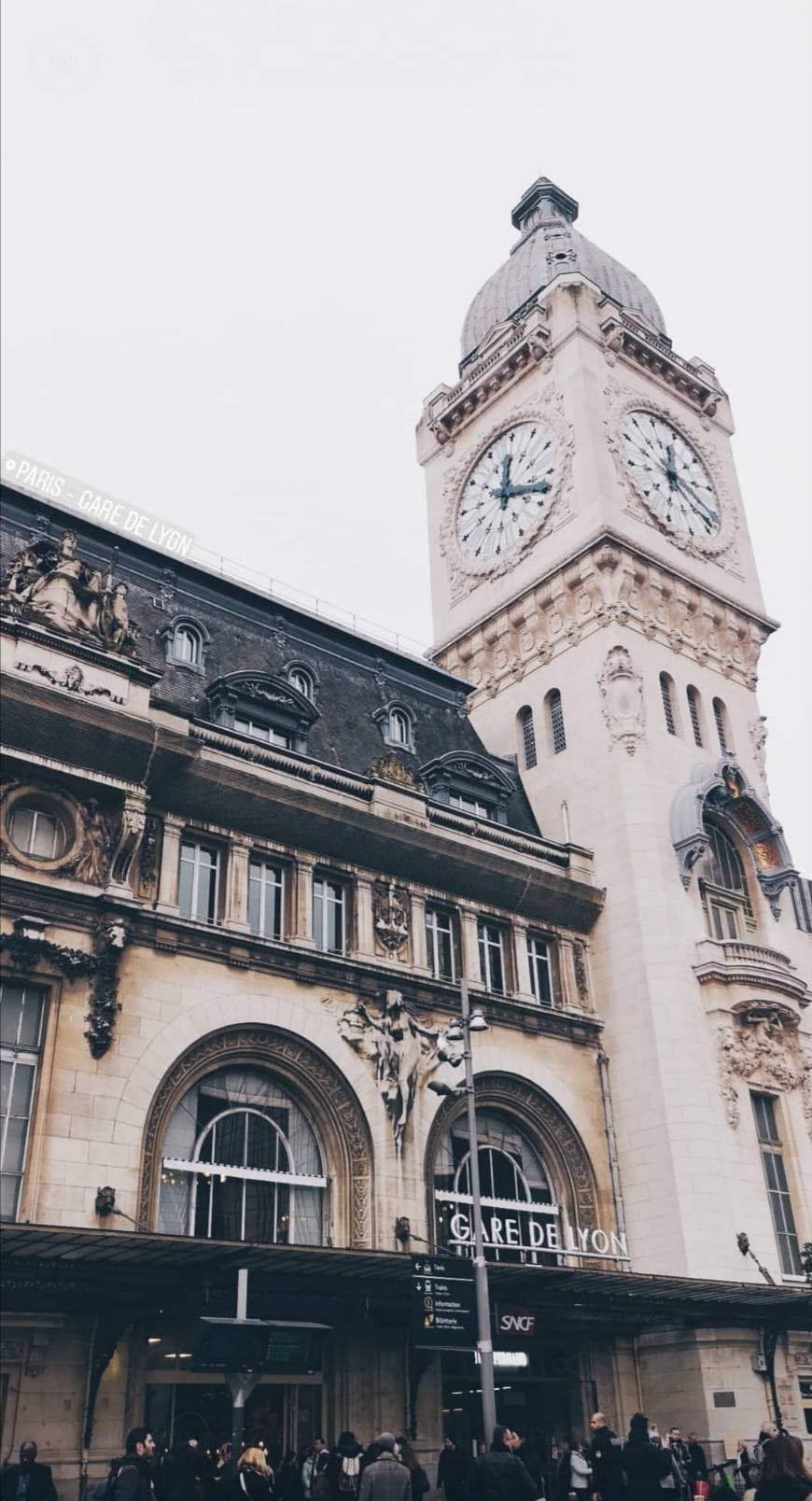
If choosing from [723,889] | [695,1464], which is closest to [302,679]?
[723,889]

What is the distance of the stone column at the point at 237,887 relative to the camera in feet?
102

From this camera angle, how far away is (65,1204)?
25.5 meters

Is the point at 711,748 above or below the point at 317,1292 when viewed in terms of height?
above

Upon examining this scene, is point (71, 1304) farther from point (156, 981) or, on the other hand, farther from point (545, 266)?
point (545, 266)

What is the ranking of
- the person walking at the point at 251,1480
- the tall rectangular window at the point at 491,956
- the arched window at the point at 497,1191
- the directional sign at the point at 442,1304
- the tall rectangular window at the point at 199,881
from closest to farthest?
the person walking at the point at 251,1480 < the directional sign at the point at 442,1304 < the tall rectangular window at the point at 199,881 < the arched window at the point at 497,1191 < the tall rectangular window at the point at 491,956

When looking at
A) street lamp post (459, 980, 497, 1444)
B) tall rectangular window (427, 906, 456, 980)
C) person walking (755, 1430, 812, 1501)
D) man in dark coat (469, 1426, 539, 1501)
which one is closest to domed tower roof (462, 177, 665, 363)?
tall rectangular window (427, 906, 456, 980)

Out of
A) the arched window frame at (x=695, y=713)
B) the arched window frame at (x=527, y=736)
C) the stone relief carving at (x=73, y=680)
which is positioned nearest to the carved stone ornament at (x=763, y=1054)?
the arched window frame at (x=695, y=713)

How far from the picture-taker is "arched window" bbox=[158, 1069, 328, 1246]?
91.8ft

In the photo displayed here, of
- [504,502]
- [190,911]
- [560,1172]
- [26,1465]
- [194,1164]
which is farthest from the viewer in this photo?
[504,502]

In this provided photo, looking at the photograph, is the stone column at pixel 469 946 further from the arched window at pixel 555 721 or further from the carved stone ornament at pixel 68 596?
the carved stone ornament at pixel 68 596

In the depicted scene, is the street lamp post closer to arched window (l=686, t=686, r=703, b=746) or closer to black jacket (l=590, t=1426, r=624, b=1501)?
black jacket (l=590, t=1426, r=624, b=1501)

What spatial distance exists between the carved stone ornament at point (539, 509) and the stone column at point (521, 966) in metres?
15.8

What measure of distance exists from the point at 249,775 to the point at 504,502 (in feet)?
72.7

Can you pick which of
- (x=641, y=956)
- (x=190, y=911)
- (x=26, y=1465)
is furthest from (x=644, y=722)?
(x=26, y=1465)
